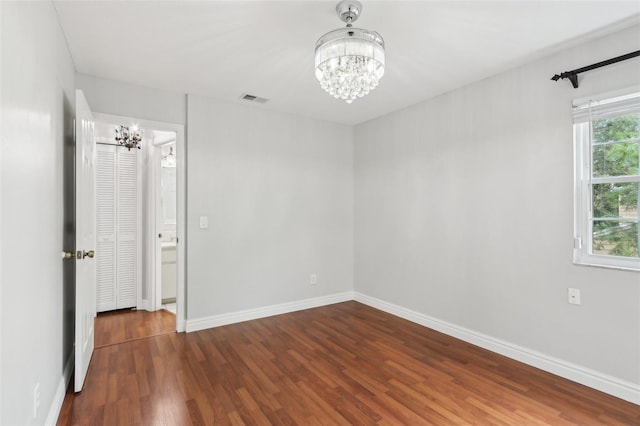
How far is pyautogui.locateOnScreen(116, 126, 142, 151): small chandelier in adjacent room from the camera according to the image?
14.0 ft

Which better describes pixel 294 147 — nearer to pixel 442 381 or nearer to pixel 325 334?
pixel 325 334

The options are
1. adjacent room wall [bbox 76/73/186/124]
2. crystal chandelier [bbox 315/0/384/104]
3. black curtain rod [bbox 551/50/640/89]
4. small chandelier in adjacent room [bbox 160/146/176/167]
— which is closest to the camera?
crystal chandelier [bbox 315/0/384/104]

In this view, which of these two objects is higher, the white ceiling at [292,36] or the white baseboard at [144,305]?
the white ceiling at [292,36]

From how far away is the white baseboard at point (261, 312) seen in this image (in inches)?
142

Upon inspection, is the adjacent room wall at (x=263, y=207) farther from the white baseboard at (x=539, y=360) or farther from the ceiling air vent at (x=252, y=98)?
the white baseboard at (x=539, y=360)

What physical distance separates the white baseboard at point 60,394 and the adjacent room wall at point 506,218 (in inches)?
129

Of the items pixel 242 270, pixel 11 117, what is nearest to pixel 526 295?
pixel 242 270

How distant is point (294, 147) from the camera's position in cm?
435

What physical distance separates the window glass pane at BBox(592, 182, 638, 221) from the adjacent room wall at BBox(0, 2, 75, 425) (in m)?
3.51

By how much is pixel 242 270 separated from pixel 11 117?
280 centimetres

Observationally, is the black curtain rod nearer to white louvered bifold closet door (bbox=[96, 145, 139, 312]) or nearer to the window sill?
the window sill

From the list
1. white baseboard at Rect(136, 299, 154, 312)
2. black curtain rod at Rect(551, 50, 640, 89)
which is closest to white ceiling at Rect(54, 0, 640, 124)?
black curtain rod at Rect(551, 50, 640, 89)

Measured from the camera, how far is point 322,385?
8.05 feet

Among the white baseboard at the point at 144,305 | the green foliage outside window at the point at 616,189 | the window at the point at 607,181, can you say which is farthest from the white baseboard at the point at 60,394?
the green foliage outside window at the point at 616,189
